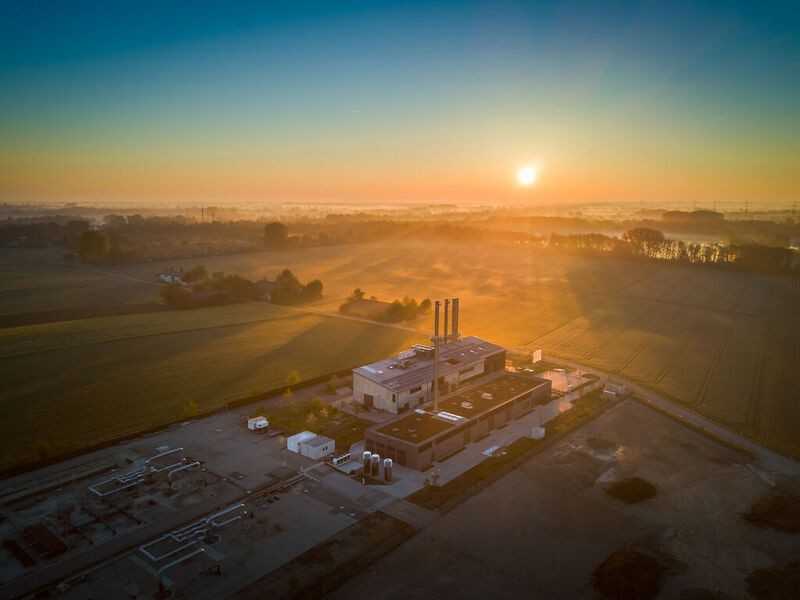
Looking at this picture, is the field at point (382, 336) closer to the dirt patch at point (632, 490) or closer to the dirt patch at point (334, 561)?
the dirt patch at point (632, 490)

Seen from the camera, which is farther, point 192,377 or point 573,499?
point 192,377

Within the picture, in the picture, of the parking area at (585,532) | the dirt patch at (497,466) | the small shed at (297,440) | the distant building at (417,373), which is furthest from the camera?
the distant building at (417,373)

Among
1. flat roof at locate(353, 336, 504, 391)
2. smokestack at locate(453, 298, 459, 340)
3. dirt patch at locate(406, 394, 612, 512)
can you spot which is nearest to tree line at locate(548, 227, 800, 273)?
smokestack at locate(453, 298, 459, 340)

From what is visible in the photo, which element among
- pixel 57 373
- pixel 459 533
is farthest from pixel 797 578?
pixel 57 373

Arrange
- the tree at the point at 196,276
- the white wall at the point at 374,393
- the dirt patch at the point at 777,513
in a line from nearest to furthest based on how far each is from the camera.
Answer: the dirt patch at the point at 777,513 → the white wall at the point at 374,393 → the tree at the point at 196,276

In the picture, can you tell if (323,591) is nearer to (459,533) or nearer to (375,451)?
(459,533)

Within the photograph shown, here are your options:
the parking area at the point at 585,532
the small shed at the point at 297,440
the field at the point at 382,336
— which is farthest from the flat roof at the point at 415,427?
the field at the point at 382,336

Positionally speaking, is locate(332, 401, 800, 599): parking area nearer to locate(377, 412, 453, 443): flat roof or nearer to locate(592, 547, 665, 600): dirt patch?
locate(592, 547, 665, 600): dirt patch
